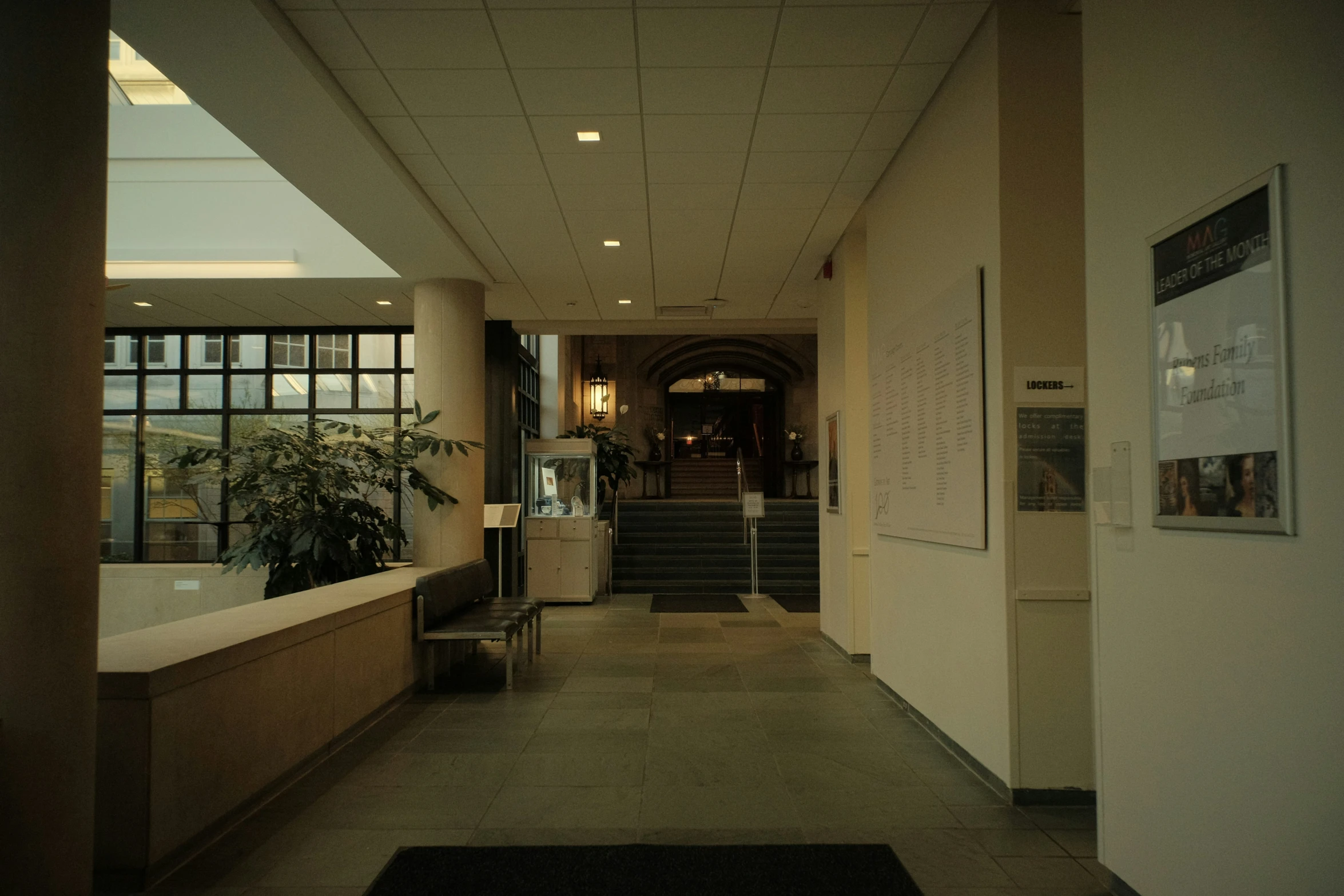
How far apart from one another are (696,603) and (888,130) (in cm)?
726

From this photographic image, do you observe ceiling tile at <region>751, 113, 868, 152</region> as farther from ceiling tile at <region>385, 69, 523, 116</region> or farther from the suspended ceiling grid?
ceiling tile at <region>385, 69, 523, 116</region>

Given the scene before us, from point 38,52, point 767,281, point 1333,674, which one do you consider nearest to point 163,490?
point 767,281

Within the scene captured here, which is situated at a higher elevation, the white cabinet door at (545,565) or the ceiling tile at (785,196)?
the ceiling tile at (785,196)

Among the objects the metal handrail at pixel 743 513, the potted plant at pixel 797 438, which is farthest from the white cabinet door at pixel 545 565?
the potted plant at pixel 797 438

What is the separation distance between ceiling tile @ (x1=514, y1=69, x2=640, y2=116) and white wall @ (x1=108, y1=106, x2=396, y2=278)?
3.91 meters

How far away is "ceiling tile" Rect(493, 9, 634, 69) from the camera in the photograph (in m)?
3.95

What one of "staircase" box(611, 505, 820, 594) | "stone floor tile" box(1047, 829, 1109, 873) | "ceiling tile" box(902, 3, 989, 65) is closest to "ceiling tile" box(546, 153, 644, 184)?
"ceiling tile" box(902, 3, 989, 65)

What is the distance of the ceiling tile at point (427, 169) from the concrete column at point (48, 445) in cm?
278

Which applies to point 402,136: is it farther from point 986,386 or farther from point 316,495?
point 316,495

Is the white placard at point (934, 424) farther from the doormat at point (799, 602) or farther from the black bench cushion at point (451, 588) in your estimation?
the doormat at point (799, 602)

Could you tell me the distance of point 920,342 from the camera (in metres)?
4.98

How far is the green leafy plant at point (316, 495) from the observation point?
7543 millimetres

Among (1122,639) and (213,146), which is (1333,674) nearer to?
(1122,639)

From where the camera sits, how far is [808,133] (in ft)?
17.0
